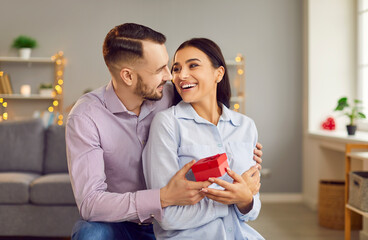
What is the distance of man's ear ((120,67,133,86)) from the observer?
69.6 inches

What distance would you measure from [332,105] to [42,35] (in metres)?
3.52

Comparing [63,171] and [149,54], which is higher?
[149,54]

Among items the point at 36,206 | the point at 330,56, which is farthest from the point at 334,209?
the point at 36,206

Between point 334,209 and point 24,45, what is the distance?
3.83 meters

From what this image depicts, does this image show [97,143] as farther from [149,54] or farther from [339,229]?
[339,229]

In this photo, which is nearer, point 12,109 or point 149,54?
point 149,54

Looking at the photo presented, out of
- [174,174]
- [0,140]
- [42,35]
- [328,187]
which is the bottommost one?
[328,187]

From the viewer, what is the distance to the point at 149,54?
1.74m

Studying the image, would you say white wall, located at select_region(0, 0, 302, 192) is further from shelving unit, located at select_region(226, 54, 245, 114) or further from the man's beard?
the man's beard

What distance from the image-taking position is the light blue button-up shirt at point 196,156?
152 centimetres

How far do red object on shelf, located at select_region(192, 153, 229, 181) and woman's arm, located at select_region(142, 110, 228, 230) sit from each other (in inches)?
5.4

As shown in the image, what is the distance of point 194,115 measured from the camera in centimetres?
169

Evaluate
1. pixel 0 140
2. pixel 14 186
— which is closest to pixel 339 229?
pixel 14 186

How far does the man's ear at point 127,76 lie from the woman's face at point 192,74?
18cm
